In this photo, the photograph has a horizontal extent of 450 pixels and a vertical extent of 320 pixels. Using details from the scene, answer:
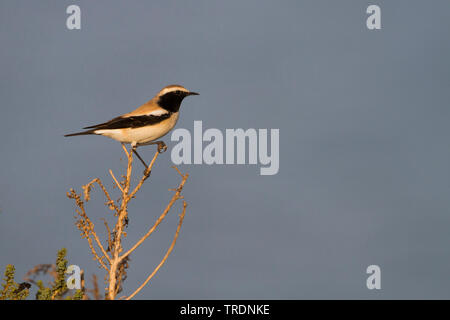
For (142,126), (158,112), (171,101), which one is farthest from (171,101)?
(142,126)

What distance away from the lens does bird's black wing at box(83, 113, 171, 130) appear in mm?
11977

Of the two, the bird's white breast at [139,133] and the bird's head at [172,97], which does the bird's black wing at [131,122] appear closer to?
the bird's white breast at [139,133]

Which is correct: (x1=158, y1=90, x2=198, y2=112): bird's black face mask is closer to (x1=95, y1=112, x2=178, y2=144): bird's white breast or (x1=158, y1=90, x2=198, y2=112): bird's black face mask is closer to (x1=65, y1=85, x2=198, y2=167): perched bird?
(x1=65, y1=85, x2=198, y2=167): perched bird

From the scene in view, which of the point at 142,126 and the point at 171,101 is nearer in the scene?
the point at 142,126

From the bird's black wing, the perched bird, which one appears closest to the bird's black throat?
the perched bird

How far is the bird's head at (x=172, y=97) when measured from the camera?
493 inches

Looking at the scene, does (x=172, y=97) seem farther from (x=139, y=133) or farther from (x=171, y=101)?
(x=139, y=133)

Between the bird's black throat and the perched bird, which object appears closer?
the perched bird

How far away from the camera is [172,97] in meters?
12.5

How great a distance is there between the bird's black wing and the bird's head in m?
0.42

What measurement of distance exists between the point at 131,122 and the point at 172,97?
118cm

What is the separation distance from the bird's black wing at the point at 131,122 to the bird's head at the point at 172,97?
→ 1.39 ft
